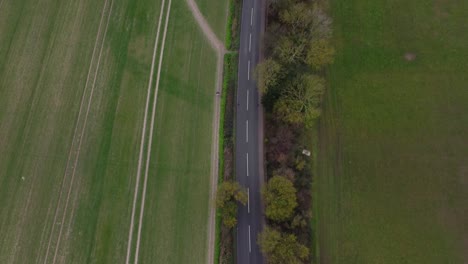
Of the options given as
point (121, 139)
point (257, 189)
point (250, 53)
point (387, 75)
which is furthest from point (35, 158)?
point (387, 75)

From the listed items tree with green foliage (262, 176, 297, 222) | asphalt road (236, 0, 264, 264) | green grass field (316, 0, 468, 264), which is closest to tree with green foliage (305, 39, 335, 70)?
green grass field (316, 0, 468, 264)

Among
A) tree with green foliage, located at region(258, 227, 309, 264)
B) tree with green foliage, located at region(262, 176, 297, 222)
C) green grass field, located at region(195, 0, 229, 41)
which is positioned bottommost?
tree with green foliage, located at region(258, 227, 309, 264)

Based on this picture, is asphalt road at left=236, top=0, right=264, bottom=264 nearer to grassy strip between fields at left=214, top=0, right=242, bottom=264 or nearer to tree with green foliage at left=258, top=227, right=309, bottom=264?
grassy strip between fields at left=214, top=0, right=242, bottom=264

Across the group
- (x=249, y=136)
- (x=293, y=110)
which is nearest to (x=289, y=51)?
(x=293, y=110)

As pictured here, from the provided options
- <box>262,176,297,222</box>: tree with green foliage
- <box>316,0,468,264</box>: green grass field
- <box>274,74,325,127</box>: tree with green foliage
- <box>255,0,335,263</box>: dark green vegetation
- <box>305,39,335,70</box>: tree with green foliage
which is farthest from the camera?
<box>305,39,335,70</box>: tree with green foliage

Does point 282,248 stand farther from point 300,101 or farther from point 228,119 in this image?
point 228,119

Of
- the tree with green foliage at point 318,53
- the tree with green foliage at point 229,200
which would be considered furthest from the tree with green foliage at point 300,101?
the tree with green foliage at point 229,200
